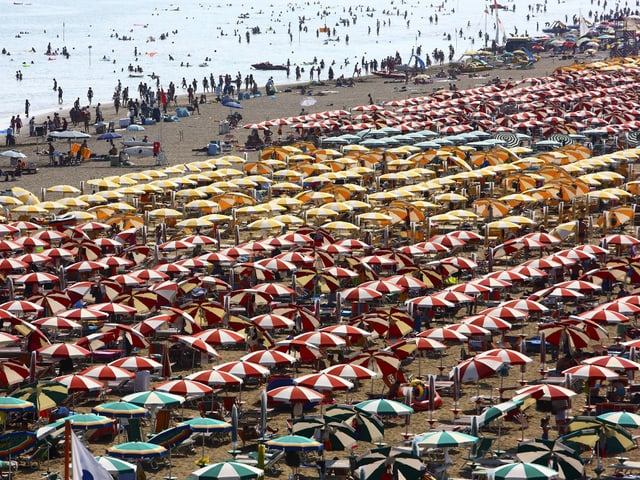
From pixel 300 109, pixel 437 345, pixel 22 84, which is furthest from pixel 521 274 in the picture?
pixel 22 84

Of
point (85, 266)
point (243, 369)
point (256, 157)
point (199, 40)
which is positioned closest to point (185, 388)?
point (243, 369)

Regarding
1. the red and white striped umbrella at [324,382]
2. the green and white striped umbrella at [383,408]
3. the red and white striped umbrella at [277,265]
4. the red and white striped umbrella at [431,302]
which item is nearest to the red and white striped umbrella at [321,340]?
the red and white striped umbrella at [324,382]

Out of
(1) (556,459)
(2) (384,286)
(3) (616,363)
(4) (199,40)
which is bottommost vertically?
(4) (199,40)

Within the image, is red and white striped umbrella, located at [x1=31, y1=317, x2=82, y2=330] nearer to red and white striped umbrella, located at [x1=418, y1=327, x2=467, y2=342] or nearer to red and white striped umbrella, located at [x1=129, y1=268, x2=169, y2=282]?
red and white striped umbrella, located at [x1=129, y1=268, x2=169, y2=282]

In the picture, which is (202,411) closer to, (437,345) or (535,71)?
(437,345)

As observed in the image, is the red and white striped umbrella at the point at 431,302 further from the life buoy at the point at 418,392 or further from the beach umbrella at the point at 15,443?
the beach umbrella at the point at 15,443

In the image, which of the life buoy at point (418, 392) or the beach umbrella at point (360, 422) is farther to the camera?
the life buoy at point (418, 392)

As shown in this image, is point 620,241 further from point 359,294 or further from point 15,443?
point 15,443

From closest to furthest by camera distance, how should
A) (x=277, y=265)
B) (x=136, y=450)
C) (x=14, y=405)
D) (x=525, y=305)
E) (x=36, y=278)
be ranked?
1. (x=136, y=450)
2. (x=14, y=405)
3. (x=525, y=305)
4. (x=36, y=278)
5. (x=277, y=265)
